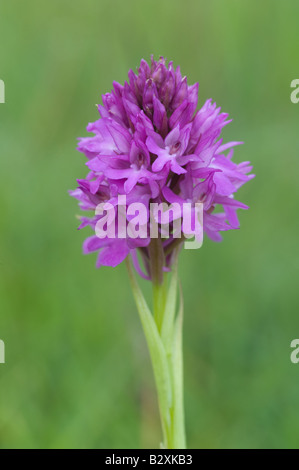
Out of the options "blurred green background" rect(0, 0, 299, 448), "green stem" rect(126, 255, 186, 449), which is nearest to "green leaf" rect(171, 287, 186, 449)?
"green stem" rect(126, 255, 186, 449)

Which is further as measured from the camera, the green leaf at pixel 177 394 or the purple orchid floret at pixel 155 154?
the green leaf at pixel 177 394

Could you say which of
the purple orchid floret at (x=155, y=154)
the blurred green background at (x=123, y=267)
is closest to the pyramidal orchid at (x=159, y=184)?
the purple orchid floret at (x=155, y=154)

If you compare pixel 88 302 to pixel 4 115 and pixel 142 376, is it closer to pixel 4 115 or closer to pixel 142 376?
pixel 142 376

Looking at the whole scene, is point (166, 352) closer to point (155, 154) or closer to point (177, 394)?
point (177, 394)

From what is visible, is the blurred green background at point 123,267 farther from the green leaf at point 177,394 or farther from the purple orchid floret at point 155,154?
the purple orchid floret at point 155,154

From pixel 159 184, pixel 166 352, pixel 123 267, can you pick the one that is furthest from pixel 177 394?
pixel 123 267

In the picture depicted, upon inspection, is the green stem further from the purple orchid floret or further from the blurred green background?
the blurred green background

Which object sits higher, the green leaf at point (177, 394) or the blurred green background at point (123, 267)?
the blurred green background at point (123, 267)

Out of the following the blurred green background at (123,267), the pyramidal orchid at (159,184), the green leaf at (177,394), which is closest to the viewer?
the pyramidal orchid at (159,184)
